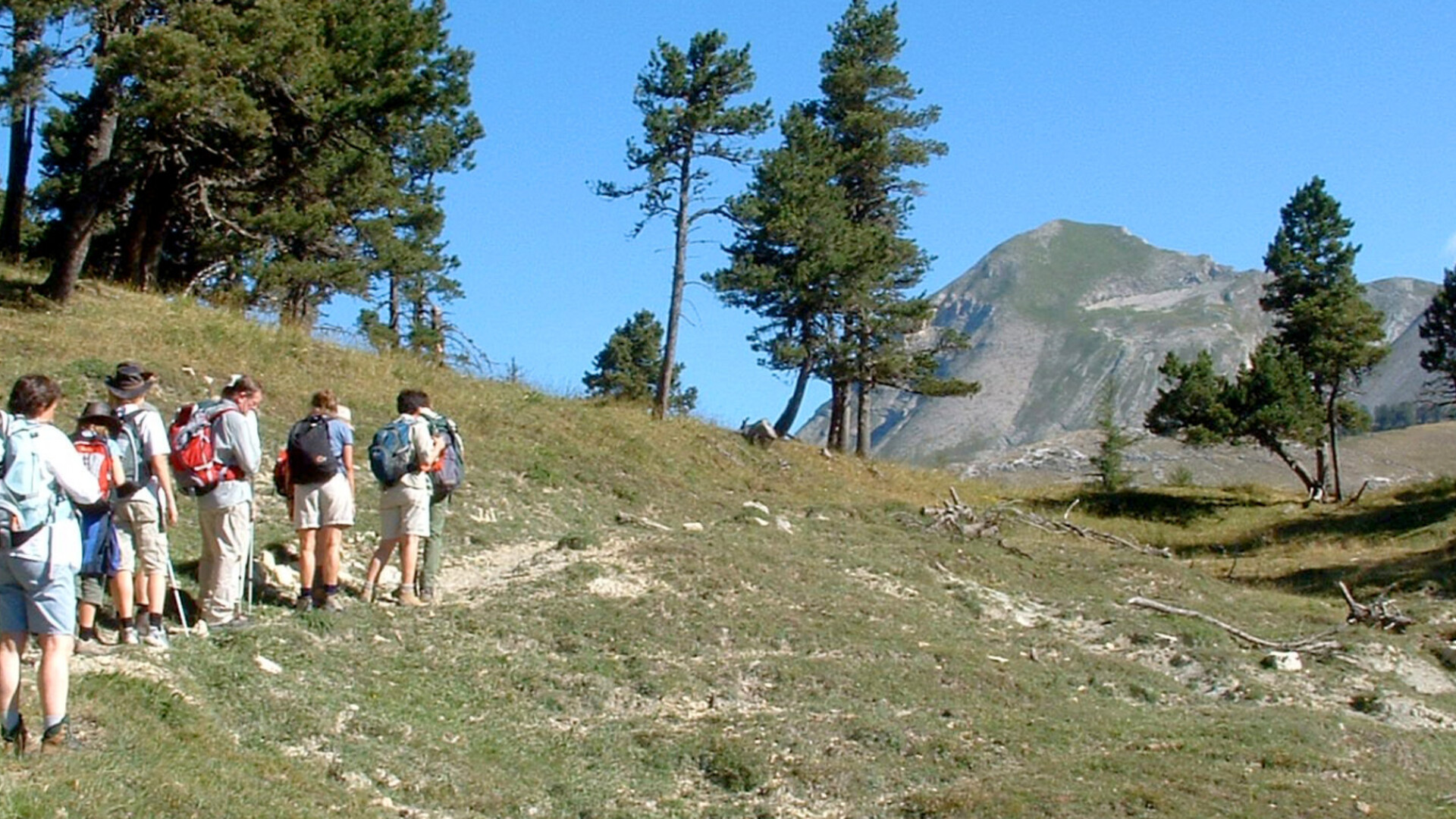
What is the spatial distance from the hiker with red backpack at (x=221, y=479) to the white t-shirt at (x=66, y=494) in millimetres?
3248

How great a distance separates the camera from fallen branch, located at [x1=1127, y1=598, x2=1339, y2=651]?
14.9 meters

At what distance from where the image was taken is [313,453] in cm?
1080

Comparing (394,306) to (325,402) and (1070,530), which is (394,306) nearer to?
(1070,530)

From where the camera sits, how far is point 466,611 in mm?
11812

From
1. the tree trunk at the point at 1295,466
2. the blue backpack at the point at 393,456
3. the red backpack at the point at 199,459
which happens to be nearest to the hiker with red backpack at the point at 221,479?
the red backpack at the point at 199,459

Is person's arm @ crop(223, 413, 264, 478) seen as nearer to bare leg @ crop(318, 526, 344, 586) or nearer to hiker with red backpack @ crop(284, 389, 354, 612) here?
hiker with red backpack @ crop(284, 389, 354, 612)

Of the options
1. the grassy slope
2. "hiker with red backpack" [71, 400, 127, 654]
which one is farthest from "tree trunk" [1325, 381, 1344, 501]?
"hiker with red backpack" [71, 400, 127, 654]

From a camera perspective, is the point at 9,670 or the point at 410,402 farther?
the point at 410,402

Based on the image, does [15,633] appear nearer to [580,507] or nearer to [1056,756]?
[1056,756]

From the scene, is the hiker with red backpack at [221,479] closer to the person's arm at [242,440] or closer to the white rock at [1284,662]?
the person's arm at [242,440]

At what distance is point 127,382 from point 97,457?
89 centimetres

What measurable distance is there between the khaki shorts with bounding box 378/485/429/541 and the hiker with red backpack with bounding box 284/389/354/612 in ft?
1.77

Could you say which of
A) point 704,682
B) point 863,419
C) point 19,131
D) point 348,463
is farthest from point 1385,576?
point 19,131

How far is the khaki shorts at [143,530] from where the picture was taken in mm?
9180
